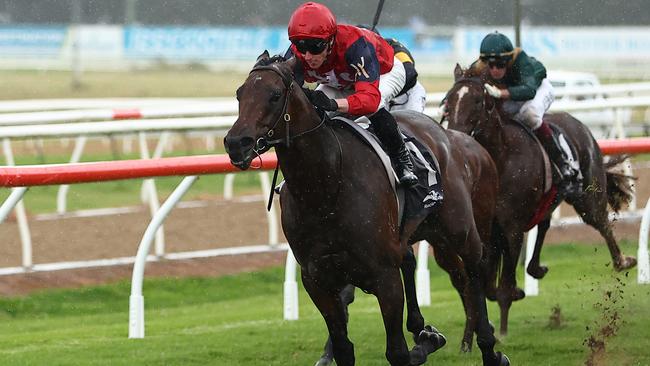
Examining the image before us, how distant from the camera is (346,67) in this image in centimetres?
508

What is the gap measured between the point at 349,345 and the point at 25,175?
1646 millimetres

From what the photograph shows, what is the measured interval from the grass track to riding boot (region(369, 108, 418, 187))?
1243 mm

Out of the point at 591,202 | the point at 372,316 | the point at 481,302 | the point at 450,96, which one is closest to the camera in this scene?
the point at 481,302

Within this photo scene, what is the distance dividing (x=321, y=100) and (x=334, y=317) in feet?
3.01

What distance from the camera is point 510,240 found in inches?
288

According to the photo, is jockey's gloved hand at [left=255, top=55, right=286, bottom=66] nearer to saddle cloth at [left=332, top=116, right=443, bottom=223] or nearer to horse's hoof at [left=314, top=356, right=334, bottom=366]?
saddle cloth at [left=332, top=116, right=443, bottom=223]

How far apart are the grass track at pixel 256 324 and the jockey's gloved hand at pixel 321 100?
5.64 ft

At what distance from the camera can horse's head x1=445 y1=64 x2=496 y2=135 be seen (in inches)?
273

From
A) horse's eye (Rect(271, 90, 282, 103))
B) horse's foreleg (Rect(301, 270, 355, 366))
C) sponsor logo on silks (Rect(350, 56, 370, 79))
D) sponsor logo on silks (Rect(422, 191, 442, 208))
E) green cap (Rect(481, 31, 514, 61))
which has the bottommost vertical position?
horse's foreleg (Rect(301, 270, 355, 366))

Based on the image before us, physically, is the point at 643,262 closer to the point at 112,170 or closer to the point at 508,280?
the point at 508,280

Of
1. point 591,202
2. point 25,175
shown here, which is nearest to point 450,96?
point 591,202

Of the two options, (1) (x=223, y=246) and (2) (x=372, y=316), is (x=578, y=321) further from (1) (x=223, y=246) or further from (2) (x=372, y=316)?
(1) (x=223, y=246)

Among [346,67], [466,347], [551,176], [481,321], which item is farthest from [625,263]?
[346,67]

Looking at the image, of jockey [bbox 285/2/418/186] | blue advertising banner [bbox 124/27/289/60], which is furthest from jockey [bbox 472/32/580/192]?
blue advertising banner [bbox 124/27/289/60]
